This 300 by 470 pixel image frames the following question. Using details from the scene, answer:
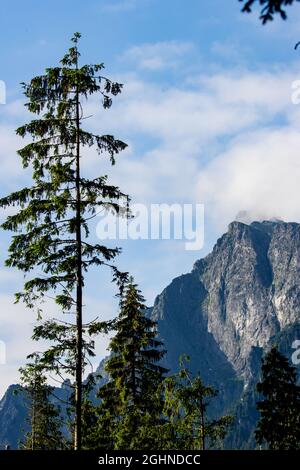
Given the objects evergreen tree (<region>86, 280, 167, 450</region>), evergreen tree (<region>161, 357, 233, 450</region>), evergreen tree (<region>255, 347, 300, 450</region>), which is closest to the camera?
evergreen tree (<region>161, 357, 233, 450</region>)

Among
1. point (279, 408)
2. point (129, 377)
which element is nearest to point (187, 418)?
point (129, 377)

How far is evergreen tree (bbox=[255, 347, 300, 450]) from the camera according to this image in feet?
113

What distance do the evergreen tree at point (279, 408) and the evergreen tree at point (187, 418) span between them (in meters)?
7.59

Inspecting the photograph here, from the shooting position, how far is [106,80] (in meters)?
21.8

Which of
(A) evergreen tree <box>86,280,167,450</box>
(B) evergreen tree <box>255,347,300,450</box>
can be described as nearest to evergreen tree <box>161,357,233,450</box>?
(A) evergreen tree <box>86,280,167,450</box>

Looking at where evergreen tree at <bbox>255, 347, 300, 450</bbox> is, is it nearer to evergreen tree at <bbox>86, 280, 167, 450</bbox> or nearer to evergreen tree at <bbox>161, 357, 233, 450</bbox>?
evergreen tree at <bbox>86, 280, 167, 450</bbox>

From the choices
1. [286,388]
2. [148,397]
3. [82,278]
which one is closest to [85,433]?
[148,397]

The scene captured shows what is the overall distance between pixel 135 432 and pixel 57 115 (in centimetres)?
1324

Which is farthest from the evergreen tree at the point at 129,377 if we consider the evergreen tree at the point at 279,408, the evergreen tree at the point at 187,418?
the evergreen tree at the point at 279,408

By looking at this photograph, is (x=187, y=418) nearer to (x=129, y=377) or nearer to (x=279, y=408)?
(x=129, y=377)

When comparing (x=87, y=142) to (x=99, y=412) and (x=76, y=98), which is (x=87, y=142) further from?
(x=99, y=412)

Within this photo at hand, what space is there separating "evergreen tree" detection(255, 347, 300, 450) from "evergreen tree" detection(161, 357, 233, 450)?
7593mm

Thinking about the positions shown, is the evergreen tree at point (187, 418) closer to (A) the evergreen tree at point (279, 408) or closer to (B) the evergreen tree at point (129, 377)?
(B) the evergreen tree at point (129, 377)
